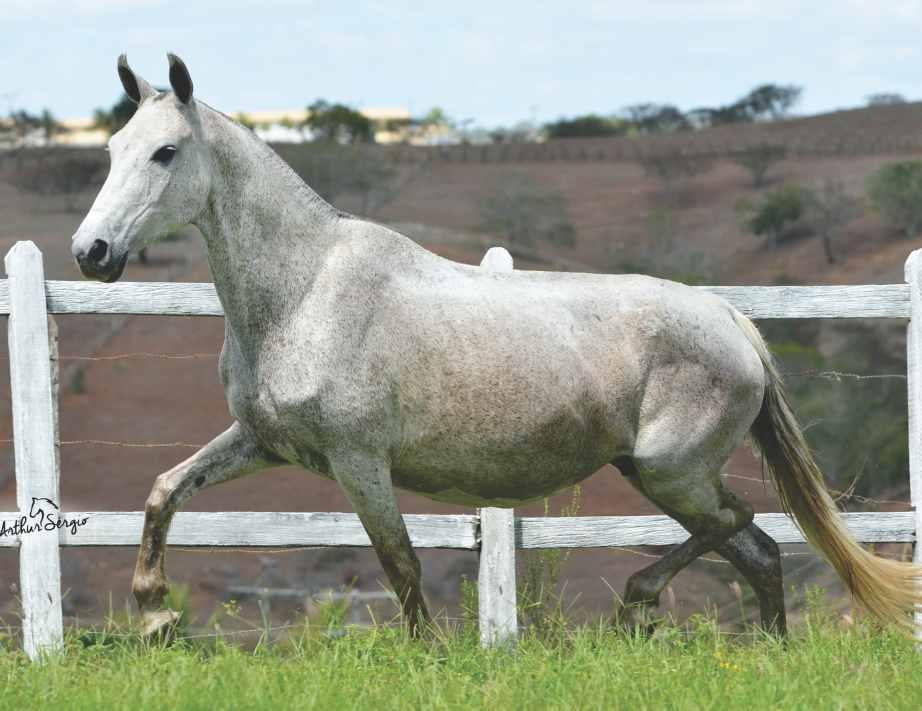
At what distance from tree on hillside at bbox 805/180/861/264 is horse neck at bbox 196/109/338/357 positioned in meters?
36.2

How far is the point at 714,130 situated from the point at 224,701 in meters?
53.1

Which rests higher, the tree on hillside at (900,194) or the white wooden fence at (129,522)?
the tree on hillside at (900,194)

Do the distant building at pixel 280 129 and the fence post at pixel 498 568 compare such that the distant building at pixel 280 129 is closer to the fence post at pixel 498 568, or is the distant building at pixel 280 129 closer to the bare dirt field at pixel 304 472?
the bare dirt field at pixel 304 472

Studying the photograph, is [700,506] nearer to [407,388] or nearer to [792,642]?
[792,642]

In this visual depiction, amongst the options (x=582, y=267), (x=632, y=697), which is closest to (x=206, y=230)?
(x=632, y=697)

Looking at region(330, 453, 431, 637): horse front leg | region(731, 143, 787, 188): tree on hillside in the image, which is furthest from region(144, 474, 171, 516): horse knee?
region(731, 143, 787, 188): tree on hillside

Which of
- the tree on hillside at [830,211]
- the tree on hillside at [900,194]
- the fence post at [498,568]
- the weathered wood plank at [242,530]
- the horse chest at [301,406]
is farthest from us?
the tree on hillside at [830,211]

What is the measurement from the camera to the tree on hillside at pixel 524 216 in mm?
41812

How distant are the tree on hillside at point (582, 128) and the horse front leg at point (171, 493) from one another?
52198mm

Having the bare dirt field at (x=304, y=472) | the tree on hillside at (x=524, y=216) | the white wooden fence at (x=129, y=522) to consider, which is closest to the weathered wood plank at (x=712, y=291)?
the white wooden fence at (x=129, y=522)

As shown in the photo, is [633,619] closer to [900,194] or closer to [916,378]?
[916,378]

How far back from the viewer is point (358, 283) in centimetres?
451

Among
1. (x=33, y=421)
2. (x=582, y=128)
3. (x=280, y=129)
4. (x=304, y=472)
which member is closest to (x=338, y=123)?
(x=280, y=129)

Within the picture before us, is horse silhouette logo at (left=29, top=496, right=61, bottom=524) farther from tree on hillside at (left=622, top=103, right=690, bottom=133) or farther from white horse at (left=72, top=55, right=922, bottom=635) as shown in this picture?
tree on hillside at (left=622, top=103, right=690, bottom=133)
